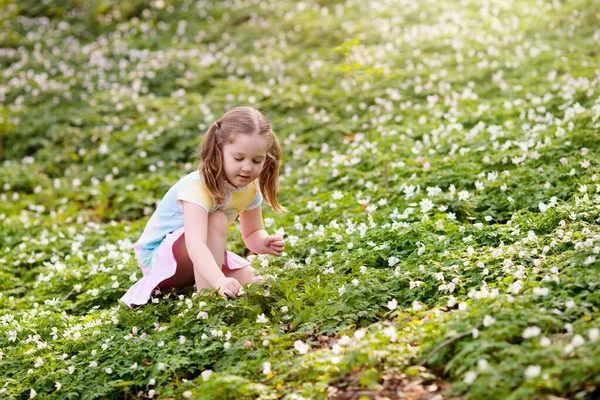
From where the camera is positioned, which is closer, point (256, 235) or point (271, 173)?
point (271, 173)

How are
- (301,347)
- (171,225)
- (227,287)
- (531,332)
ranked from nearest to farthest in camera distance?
1. (531,332)
2. (301,347)
3. (227,287)
4. (171,225)

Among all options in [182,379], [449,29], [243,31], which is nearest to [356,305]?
[182,379]

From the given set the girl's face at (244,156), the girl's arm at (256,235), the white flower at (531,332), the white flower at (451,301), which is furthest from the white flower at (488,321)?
the girl's arm at (256,235)

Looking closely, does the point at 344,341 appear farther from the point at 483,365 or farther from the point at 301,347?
the point at 483,365

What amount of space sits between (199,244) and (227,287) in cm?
39

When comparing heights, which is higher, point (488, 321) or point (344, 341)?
point (488, 321)

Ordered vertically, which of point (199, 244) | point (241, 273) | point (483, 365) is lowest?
point (241, 273)

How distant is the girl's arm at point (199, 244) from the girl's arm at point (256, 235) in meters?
0.69

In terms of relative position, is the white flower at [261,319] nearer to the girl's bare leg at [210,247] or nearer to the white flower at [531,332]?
the girl's bare leg at [210,247]

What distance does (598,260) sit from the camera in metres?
3.92

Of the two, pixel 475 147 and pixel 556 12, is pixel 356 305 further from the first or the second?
pixel 556 12

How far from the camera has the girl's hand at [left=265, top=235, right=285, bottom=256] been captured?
5.25 meters

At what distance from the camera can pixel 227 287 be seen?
14.8 ft

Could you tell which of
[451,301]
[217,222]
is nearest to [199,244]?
[217,222]
